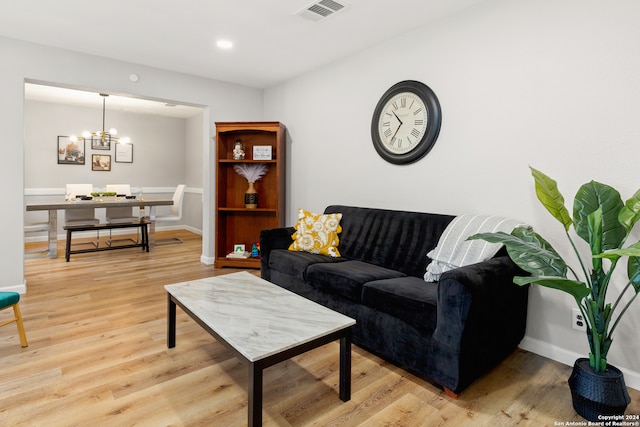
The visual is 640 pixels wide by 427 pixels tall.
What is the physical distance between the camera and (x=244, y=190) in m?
4.61

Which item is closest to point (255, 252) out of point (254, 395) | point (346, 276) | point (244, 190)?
point (244, 190)

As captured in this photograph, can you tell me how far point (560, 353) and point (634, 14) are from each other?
1.97 meters

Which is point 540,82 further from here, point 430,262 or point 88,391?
point 88,391

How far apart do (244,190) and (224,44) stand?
182 cm

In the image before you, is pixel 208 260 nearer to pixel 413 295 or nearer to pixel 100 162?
pixel 413 295

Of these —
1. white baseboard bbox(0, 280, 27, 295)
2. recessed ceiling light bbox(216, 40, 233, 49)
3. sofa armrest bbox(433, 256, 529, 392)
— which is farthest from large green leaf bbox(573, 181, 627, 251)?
white baseboard bbox(0, 280, 27, 295)

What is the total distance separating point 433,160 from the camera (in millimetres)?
2857

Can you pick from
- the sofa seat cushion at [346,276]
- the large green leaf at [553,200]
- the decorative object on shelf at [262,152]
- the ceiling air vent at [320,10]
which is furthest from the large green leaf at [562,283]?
the decorative object on shelf at [262,152]

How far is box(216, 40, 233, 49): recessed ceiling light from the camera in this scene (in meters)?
3.27

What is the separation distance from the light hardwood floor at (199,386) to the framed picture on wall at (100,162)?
14.6 feet

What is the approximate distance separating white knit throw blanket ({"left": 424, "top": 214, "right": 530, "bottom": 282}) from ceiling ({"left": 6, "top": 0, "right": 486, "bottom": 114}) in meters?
1.57

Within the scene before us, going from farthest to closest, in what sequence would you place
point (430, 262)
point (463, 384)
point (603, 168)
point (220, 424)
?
1. point (430, 262)
2. point (603, 168)
3. point (463, 384)
4. point (220, 424)

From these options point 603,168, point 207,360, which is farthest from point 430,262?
point 207,360

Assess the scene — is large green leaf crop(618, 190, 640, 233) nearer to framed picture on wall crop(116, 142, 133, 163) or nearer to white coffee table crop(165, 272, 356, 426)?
white coffee table crop(165, 272, 356, 426)
